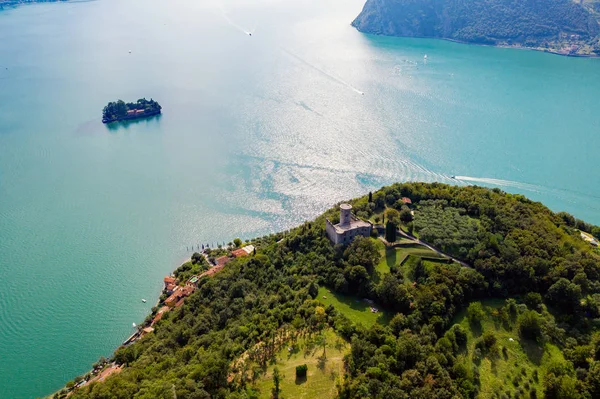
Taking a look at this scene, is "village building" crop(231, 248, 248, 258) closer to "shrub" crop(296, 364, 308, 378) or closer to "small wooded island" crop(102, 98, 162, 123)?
"shrub" crop(296, 364, 308, 378)

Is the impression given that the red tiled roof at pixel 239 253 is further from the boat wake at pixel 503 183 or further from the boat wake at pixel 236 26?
the boat wake at pixel 236 26

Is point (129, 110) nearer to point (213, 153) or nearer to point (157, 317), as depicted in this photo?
point (213, 153)

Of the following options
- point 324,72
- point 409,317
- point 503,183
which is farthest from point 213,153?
point 409,317

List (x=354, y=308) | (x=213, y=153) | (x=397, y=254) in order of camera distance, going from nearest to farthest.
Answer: (x=354, y=308), (x=397, y=254), (x=213, y=153)

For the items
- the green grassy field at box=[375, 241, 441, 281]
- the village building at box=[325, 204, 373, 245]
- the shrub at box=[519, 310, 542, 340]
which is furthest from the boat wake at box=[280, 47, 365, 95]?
the shrub at box=[519, 310, 542, 340]

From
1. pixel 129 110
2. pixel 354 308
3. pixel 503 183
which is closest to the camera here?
pixel 354 308

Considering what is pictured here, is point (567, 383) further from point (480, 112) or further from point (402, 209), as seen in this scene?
point (480, 112)
